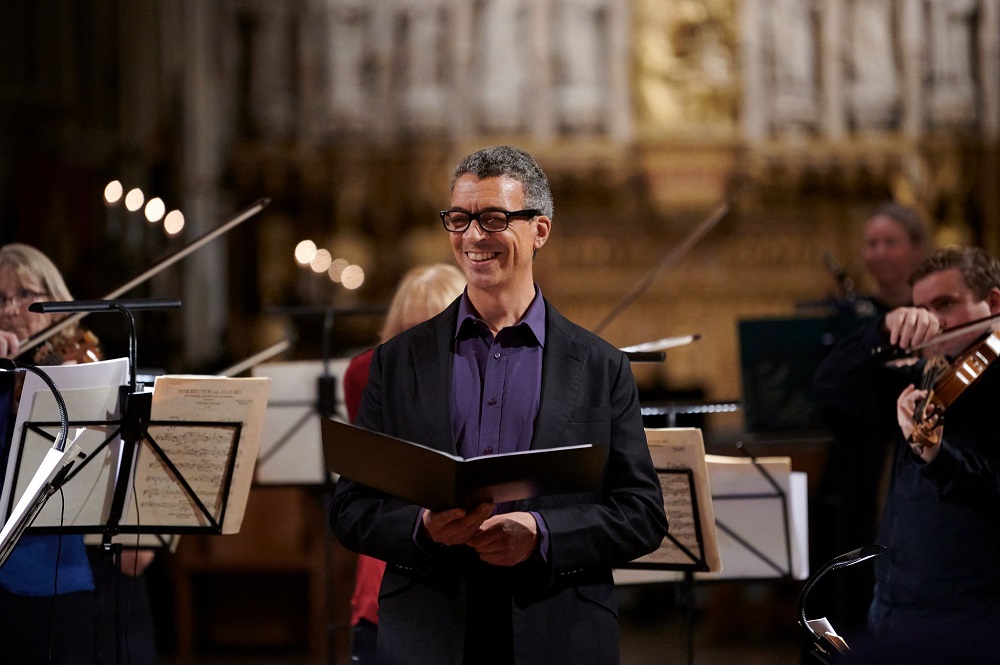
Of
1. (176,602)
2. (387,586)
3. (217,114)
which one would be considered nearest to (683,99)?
(217,114)

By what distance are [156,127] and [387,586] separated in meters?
5.60

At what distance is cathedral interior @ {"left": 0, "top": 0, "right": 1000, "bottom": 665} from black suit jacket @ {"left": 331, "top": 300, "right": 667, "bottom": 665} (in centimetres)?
480

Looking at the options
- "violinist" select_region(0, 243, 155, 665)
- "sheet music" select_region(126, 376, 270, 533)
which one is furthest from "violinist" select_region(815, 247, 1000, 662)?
"violinist" select_region(0, 243, 155, 665)

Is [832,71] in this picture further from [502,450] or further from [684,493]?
[502,450]

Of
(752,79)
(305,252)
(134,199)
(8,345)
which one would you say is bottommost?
(8,345)

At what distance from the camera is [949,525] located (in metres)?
2.85

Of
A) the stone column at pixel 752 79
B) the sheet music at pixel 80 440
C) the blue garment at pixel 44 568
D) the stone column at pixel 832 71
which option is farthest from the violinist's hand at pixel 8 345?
the stone column at pixel 832 71

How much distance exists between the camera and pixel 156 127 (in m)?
7.22

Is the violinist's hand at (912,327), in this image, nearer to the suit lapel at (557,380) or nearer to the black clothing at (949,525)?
the black clothing at (949,525)

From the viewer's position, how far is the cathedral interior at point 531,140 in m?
7.02

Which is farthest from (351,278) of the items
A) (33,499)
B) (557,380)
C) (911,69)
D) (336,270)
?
(557,380)

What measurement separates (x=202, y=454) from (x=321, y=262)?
13.7ft

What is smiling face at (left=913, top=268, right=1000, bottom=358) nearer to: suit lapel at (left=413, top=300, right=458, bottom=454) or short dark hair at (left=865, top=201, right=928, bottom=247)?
suit lapel at (left=413, top=300, right=458, bottom=454)

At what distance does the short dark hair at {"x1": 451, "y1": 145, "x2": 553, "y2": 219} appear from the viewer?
2.22 meters
